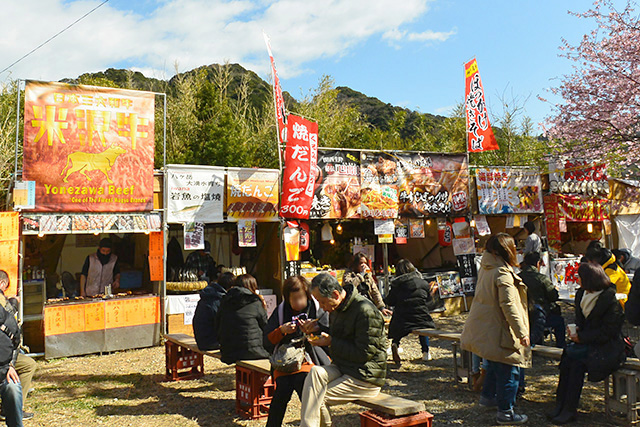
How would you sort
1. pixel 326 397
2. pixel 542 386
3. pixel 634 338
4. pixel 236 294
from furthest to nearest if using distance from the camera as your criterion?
pixel 634 338
pixel 542 386
pixel 236 294
pixel 326 397

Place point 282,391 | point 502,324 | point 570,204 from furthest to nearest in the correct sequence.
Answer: point 570,204
point 502,324
point 282,391

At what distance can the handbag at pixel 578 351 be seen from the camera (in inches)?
191

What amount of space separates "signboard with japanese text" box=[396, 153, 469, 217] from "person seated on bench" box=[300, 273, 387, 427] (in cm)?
813

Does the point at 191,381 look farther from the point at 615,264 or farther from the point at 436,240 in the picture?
the point at 436,240

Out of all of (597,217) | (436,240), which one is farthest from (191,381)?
(597,217)

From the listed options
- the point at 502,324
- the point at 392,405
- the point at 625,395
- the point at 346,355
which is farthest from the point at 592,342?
the point at 346,355

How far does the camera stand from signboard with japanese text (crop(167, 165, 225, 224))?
390 inches

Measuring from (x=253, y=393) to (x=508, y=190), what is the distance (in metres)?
9.94

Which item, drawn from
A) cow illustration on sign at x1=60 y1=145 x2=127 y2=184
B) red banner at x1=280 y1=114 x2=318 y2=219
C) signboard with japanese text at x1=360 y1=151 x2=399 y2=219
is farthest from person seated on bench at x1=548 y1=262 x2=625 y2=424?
cow illustration on sign at x1=60 y1=145 x2=127 y2=184

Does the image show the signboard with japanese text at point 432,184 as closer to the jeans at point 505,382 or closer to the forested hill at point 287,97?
the jeans at point 505,382

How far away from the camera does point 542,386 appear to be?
243 inches

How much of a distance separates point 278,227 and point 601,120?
848 centimetres

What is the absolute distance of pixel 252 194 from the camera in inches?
418

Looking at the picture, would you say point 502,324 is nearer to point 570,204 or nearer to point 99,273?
point 99,273
